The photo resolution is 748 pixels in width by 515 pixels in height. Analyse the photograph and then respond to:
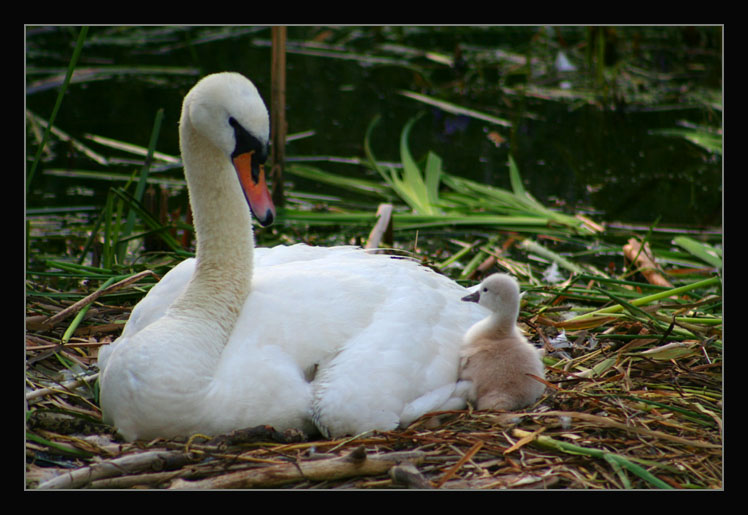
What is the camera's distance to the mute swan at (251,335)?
392 centimetres

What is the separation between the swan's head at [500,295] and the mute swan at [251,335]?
0.78 ft

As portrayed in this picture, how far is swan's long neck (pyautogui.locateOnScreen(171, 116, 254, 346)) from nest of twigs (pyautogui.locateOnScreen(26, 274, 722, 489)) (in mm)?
625

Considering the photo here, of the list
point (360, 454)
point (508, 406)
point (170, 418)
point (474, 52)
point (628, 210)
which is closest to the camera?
point (360, 454)

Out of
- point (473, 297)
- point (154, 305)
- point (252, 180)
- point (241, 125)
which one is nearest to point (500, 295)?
point (473, 297)

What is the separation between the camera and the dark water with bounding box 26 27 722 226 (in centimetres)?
888

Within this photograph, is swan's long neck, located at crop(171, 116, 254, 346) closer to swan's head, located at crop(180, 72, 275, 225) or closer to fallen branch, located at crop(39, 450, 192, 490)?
swan's head, located at crop(180, 72, 275, 225)

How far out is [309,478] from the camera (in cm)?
362

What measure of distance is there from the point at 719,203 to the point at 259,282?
5.74 metres

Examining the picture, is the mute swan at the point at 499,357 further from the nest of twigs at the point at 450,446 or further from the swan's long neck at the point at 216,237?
the swan's long neck at the point at 216,237

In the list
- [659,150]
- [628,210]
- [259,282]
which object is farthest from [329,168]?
[259,282]

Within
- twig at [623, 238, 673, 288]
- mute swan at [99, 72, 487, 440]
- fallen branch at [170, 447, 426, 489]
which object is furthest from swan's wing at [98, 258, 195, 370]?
twig at [623, 238, 673, 288]

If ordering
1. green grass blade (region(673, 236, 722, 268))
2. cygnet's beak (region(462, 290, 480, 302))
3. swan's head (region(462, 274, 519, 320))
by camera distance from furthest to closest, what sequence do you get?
green grass blade (region(673, 236, 722, 268)) < cygnet's beak (region(462, 290, 480, 302)) < swan's head (region(462, 274, 519, 320))

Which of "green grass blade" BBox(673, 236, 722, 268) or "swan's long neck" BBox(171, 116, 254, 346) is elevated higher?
"swan's long neck" BBox(171, 116, 254, 346)

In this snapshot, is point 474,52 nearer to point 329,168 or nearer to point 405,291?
point 329,168
